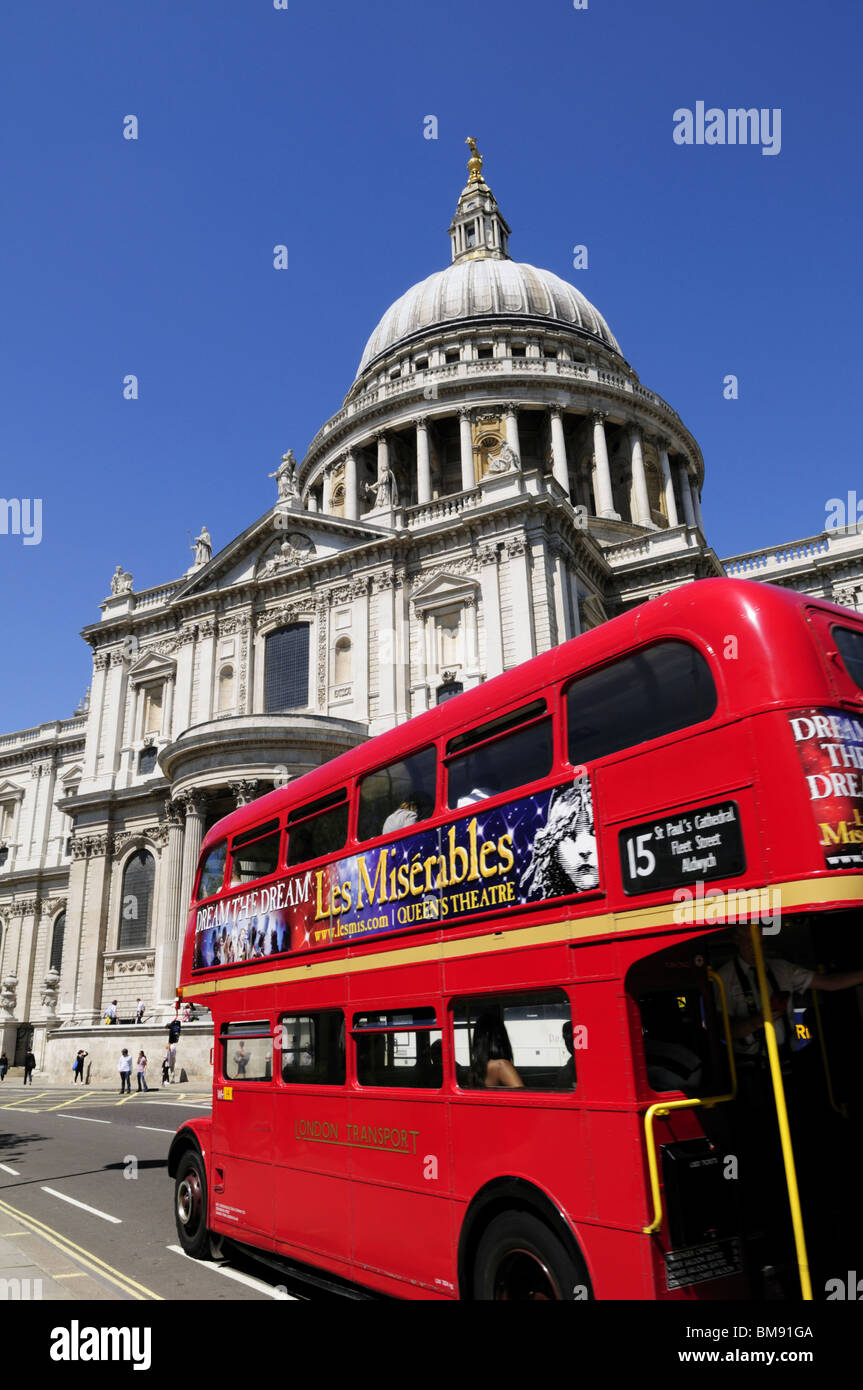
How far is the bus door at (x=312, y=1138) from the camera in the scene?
310 inches

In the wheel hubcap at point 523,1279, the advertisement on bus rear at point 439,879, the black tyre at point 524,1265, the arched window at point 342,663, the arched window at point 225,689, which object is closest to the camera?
the black tyre at point 524,1265

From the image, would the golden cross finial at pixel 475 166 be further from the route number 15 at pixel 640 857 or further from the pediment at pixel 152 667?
the route number 15 at pixel 640 857

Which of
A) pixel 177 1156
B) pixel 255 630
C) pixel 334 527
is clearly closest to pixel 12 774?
pixel 255 630

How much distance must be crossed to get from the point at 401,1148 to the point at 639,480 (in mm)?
51312

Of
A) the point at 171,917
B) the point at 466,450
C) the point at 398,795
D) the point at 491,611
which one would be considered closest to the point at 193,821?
the point at 171,917

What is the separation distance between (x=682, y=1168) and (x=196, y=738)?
30.8m

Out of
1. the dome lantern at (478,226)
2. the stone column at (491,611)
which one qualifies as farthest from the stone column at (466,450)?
the dome lantern at (478,226)

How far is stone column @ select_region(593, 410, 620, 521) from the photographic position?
52125 mm

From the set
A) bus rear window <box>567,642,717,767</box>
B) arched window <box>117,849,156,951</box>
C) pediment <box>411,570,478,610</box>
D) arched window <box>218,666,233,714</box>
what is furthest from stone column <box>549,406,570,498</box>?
bus rear window <box>567,642,717,767</box>

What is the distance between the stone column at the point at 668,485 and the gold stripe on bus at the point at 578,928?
1970 inches

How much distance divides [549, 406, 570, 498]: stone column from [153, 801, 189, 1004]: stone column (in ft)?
94.9

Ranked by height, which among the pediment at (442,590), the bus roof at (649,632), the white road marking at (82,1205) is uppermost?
the pediment at (442,590)

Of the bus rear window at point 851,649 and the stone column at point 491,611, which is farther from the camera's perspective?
the stone column at point 491,611
